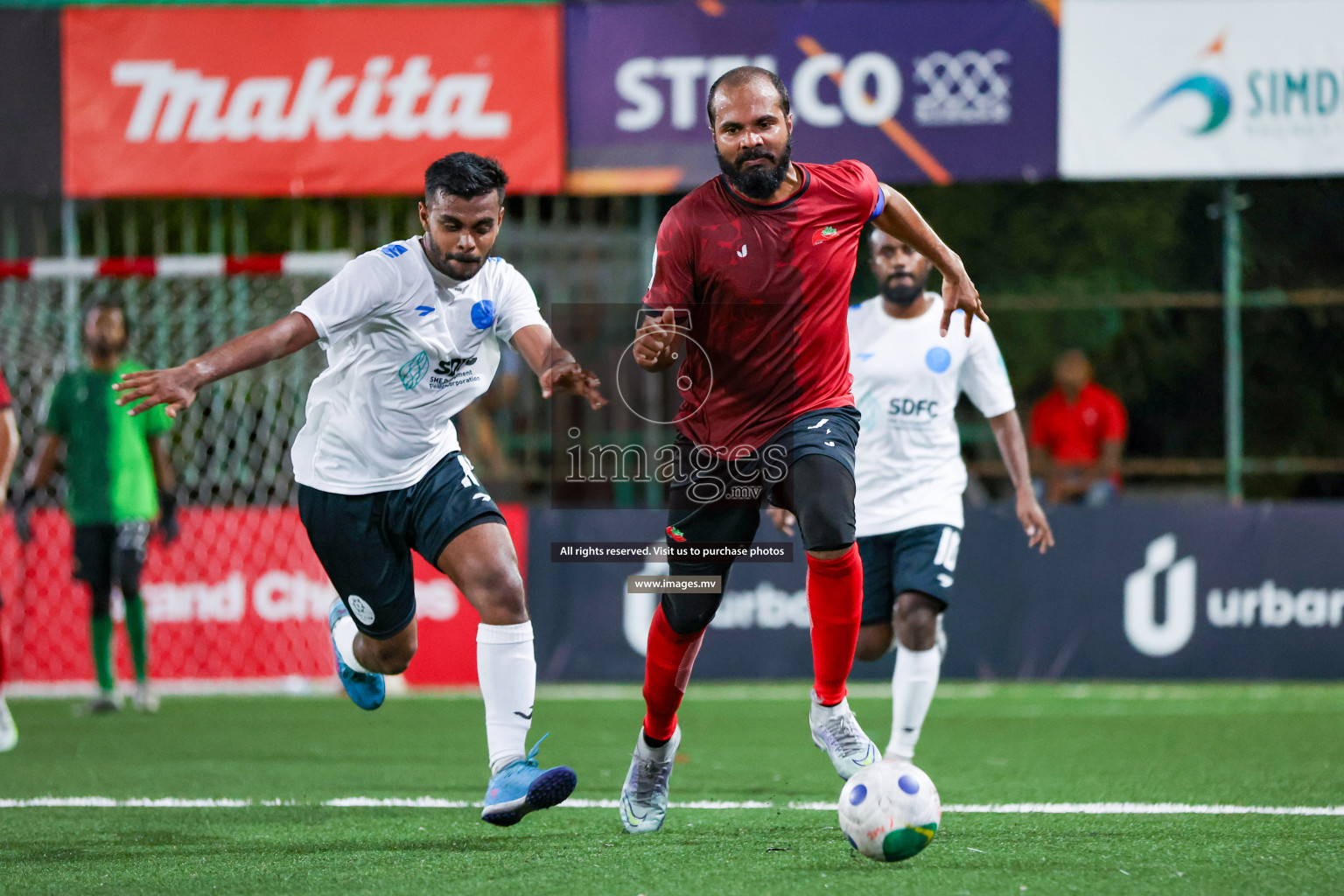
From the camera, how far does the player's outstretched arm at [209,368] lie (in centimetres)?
401

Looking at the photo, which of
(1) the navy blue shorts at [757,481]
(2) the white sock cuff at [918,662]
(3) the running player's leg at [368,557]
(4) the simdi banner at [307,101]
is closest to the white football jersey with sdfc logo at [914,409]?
(2) the white sock cuff at [918,662]

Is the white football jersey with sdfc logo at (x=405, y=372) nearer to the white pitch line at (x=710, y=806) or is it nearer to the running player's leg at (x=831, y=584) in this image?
the running player's leg at (x=831, y=584)

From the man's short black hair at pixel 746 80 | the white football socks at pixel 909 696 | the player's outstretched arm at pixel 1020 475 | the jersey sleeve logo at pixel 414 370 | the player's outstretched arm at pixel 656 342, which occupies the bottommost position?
the white football socks at pixel 909 696

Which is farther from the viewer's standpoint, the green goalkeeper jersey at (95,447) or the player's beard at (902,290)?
the green goalkeeper jersey at (95,447)

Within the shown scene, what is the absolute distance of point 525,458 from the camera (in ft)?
38.9

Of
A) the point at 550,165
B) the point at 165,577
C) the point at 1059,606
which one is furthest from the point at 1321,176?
the point at 165,577

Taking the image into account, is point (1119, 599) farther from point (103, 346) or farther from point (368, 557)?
point (103, 346)

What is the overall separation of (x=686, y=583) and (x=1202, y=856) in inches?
66.5

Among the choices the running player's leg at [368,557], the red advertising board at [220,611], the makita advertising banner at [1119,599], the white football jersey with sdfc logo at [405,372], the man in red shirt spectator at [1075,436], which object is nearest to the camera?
the white football jersey with sdfc logo at [405,372]

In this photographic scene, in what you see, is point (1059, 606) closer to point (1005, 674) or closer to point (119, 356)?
point (1005, 674)

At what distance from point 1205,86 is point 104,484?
738 centimetres

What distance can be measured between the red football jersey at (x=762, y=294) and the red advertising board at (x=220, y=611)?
5.48 metres

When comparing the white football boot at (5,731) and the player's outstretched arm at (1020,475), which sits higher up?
the player's outstretched arm at (1020,475)

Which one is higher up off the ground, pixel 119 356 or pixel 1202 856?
pixel 119 356
